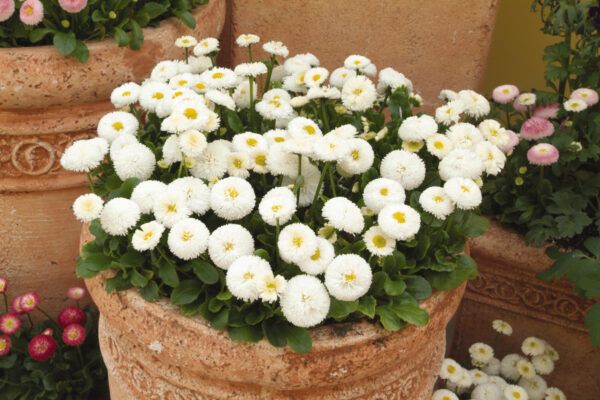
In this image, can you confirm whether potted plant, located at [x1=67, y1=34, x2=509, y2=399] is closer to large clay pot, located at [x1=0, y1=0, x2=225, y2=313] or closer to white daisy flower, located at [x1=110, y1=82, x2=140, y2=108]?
white daisy flower, located at [x1=110, y1=82, x2=140, y2=108]

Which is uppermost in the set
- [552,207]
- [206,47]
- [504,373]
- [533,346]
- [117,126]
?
[206,47]

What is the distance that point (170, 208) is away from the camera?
1.36m

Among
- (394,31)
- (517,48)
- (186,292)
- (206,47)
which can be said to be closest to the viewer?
(186,292)

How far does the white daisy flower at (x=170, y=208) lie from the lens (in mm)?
1343

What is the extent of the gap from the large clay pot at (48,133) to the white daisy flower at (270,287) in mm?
913

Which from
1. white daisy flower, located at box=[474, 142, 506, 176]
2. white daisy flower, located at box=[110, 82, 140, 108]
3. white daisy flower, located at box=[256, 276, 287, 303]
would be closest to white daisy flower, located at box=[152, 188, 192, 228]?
white daisy flower, located at box=[256, 276, 287, 303]

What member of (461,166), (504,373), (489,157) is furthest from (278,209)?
(504,373)

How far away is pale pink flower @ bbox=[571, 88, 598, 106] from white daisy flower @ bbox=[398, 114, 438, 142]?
2.35 feet

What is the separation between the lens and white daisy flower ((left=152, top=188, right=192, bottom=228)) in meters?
1.34

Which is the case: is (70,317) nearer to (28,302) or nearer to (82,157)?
(28,302)

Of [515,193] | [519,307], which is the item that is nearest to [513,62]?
[515,193]

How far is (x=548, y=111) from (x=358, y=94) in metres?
0.80

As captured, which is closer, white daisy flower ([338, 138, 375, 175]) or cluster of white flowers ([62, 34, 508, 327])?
cluster of white flowers ([62, 34, 508, 327])

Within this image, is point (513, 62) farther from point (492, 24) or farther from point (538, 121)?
point (538, 121)
